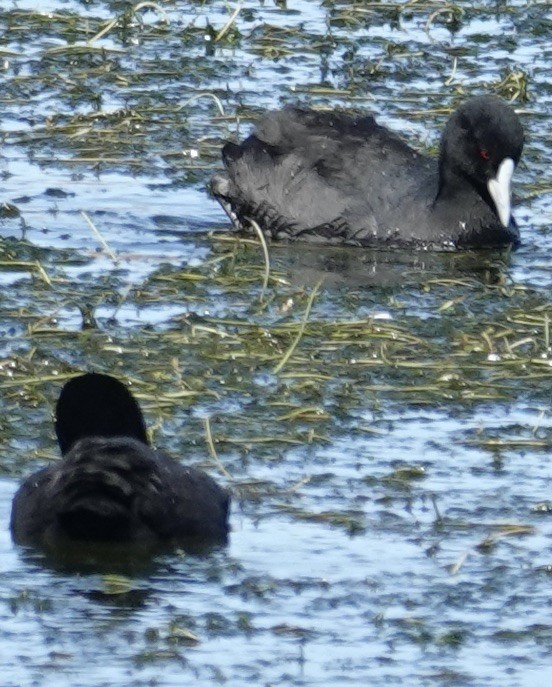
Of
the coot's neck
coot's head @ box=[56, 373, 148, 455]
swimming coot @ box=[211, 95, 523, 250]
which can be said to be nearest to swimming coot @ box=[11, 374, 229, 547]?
coot's head @ box=[56, 373, 148, 455]

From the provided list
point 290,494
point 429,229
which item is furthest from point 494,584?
point 429,229

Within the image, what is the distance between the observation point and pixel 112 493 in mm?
7207

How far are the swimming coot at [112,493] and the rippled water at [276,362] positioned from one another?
0.10 metres

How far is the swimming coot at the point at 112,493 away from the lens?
23.7 feet

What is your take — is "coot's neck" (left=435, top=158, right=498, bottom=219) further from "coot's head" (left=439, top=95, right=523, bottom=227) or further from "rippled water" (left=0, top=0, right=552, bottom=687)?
"rippled water" (left=0, top=0, right=552, bottom=687)

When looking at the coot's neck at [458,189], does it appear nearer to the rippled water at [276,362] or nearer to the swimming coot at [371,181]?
the swimming coot at [371,181]

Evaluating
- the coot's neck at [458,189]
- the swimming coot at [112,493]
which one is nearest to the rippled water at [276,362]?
the swimming coot at [112,493]

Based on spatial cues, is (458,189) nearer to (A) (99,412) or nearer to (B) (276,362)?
(B) (276,362)

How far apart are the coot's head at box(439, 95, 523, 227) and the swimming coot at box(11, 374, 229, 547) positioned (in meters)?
4.04

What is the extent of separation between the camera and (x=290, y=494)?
7938 mm

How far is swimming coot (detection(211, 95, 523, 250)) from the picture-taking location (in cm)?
1169

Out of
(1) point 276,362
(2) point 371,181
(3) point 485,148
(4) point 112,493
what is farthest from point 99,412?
(3) point 485,148

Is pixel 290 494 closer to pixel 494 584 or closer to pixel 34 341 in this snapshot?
pixel 494 584

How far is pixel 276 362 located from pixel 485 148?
109 inches
